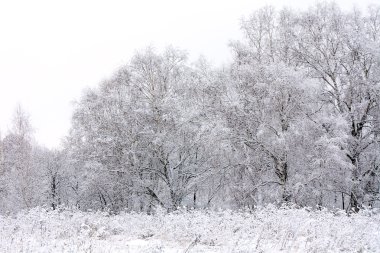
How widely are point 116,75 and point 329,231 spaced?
22915 millimetres

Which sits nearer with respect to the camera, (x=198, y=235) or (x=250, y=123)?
(x=198, y=235)

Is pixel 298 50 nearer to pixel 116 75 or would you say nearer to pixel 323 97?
pixel 323 97

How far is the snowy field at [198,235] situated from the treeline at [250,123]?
10.0 meters

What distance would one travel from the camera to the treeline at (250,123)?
21.8 meters

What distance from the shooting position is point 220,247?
8.94 meters

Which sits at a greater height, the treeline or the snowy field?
the treeline

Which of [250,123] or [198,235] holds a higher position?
[250,123]

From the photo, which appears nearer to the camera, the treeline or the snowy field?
the snowy field

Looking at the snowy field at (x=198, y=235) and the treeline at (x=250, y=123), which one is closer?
the snowy field at (x=198, y=235)

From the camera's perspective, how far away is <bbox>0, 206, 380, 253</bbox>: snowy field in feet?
27.9

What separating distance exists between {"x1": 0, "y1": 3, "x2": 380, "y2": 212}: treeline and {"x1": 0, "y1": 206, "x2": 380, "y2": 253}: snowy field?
10.0m

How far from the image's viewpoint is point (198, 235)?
31.7 feet

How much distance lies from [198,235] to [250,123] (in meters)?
14.1

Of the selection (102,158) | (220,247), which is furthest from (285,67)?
(220,247)
